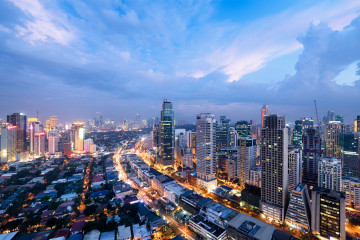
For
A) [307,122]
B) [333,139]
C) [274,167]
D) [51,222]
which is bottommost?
[51,222]

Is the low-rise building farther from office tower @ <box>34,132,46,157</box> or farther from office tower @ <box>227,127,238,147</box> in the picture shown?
office tower @ <box>34,132,46,157</box>

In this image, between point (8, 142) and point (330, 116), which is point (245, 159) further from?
point (8, 142)

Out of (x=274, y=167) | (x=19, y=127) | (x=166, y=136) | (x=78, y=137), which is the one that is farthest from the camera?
(x=78, y=137)

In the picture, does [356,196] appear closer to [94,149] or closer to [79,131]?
[94,149]

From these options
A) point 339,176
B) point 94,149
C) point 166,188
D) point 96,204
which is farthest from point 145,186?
point 94,149

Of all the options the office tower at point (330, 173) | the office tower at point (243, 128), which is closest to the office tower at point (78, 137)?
the office tower at point (243, 128)

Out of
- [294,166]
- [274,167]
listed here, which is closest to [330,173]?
[294,166]

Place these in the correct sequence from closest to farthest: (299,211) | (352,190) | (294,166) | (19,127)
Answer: (299,211), (352,190), (294,166), (19,127)
